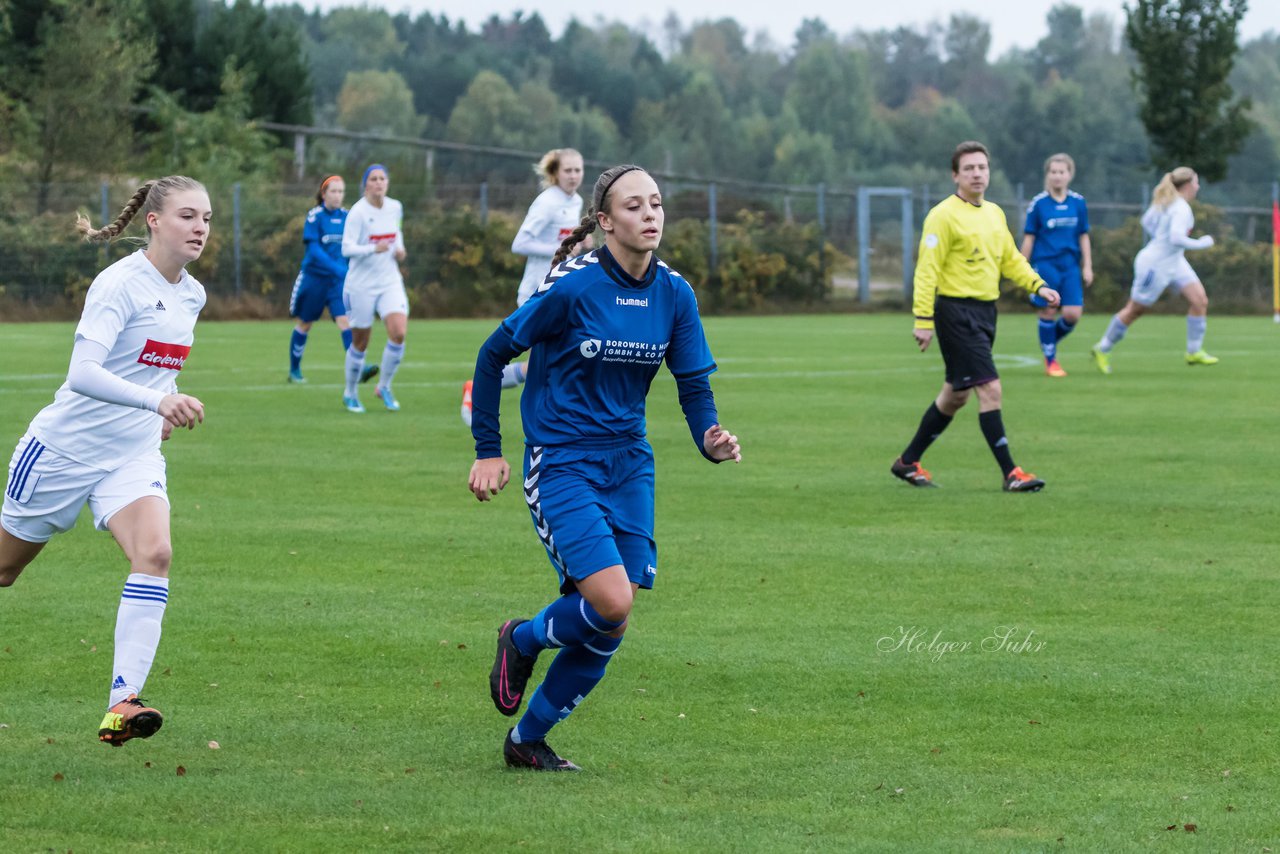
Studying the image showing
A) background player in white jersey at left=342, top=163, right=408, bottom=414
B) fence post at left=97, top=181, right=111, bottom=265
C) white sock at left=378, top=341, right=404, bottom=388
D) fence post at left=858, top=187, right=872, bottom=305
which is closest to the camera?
background player in white jersey at left=342, top=163, right=408, bottom=414

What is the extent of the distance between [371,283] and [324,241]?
3439 mm

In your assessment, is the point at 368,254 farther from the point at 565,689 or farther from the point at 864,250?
the point at 864,250

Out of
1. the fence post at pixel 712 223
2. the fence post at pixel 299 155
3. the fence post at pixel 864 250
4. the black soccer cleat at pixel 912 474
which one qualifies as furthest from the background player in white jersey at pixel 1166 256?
the fence post at pixel 299 155

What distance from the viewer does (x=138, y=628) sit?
5641 mm

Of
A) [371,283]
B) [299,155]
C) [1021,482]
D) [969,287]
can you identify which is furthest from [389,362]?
[299,155]

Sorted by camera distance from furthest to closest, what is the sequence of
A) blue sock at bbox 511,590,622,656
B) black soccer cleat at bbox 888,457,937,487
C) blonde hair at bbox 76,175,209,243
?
black soccer cleat at bbox 888,457,937,487, blonde hair at bbox 76,175,209,243, blue sock at bbox 511,590,622,656

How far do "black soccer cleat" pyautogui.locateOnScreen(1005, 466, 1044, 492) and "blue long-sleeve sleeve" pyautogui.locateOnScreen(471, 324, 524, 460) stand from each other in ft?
22.0

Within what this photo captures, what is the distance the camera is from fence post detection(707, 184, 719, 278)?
137 ft

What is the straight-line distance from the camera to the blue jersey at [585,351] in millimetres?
5672

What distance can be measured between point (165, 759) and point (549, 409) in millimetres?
1600

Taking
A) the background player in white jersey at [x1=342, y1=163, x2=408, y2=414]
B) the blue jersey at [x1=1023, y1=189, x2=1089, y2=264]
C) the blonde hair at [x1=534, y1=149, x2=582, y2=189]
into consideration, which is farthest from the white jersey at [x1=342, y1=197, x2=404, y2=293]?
the blue jersey at [x1=1023, y1=189, x2=1089, y2=264]

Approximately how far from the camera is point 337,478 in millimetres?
12539

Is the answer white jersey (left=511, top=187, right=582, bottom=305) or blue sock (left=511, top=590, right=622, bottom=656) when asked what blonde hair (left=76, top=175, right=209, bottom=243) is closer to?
blue sock (left=511, top=590, right=622, bottom=656)

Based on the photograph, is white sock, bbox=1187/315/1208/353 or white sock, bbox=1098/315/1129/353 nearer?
white sock, bbox=1098/315/1129/353
